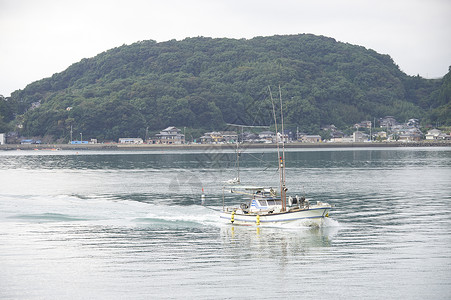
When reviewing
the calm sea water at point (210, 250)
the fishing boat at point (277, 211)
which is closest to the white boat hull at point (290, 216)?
the fishing boat at point (277, 211)

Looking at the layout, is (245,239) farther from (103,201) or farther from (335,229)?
(103,201)

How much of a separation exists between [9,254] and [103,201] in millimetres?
22904

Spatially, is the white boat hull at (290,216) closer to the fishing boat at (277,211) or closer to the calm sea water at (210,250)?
the fishing boat at (277,211)

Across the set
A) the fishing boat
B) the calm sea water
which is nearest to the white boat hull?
the fishing boat

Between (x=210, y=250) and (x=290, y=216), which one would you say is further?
(x=290, y=216)

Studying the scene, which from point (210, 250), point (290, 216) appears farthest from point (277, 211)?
point (210, 250)

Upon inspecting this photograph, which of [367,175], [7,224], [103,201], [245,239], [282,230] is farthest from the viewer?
[367,175]

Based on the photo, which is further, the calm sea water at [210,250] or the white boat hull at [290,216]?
the white boat hull at [290,216]

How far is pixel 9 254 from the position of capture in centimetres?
3045

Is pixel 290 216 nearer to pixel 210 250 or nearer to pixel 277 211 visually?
pixel 277 211

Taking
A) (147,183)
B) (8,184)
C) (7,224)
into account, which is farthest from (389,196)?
(8,184)

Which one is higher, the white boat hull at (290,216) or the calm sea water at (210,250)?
the white boat hull at (290,216)

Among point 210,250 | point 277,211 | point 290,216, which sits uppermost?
point 277,211

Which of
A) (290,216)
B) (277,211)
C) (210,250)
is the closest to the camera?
(210,250)
